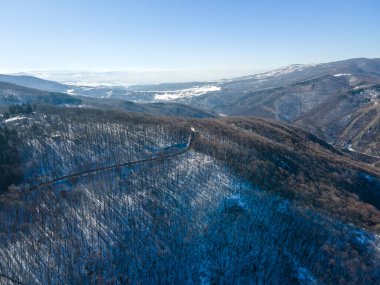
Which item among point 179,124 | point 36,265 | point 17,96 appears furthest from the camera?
point 17,96

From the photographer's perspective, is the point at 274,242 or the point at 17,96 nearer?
the point at 274,242

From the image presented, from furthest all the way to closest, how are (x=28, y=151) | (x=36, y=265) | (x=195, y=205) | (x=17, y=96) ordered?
(x=17, y=96), (x=28, y=151), (x=195, y=205), (x=36, y=265)

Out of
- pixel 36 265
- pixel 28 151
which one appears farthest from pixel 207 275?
pixel 28 151

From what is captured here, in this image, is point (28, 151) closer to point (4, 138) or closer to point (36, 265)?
point (4, 138)

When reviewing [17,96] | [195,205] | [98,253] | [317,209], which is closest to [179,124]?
[195,205]

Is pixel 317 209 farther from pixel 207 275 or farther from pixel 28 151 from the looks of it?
pixel 28 151

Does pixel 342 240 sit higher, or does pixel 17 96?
pixel 17 96

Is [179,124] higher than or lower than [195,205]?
higher

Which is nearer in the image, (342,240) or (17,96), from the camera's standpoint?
(342,240)

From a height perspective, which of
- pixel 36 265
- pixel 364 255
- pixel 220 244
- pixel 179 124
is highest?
pixel 179 124
